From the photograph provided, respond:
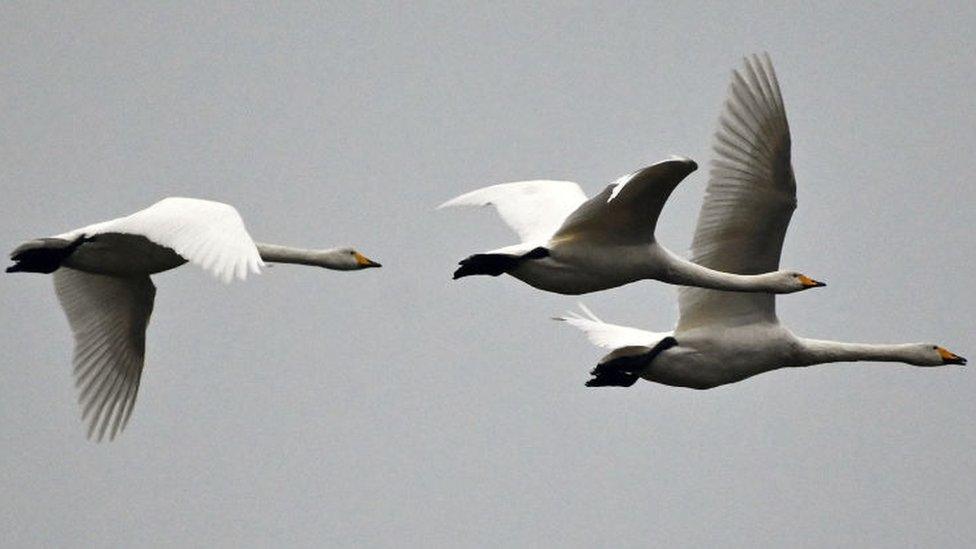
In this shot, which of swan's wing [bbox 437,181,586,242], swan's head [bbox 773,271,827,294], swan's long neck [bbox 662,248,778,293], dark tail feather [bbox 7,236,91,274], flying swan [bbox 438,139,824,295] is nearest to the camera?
flying swan [bbox 438,139,824,295]

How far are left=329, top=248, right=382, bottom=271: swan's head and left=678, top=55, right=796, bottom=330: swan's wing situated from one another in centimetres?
370

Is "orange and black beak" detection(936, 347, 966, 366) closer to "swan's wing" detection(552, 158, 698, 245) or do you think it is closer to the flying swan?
the flying swan

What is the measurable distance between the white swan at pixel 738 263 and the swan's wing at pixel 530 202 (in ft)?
4.83

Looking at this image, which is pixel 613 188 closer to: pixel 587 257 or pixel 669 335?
pixel 587 257

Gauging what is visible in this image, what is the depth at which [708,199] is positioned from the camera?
72.0 feet

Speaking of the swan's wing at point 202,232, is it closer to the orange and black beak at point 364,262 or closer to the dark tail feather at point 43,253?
the dark tail feather at point 43,253

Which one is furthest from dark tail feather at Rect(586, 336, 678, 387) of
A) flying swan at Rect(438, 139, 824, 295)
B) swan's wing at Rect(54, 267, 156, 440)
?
swan's wing at Rect(54, 267, 156, 440)

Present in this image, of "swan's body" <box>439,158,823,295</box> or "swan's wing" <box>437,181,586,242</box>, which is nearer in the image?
"swan's body" <box>439,158,823,295</box>

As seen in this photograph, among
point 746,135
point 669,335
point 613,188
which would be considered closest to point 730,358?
point 669,335

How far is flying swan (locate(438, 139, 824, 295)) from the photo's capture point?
64.6 ft

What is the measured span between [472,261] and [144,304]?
16.7 feet

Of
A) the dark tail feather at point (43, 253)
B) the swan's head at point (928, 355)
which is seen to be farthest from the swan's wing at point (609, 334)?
the dark tail feather at point (43, 253)

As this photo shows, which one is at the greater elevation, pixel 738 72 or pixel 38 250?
pixel 738 72

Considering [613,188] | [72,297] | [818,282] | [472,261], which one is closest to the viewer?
[613,188]
